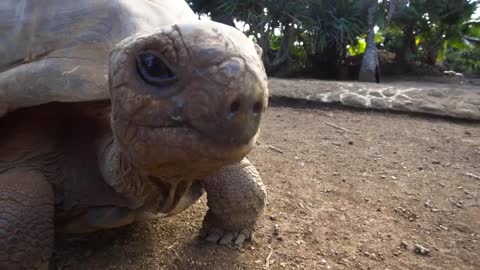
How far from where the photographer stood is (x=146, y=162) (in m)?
0.98

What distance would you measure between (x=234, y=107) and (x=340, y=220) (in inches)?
60.8

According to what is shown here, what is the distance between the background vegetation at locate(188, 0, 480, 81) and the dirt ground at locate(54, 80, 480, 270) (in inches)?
222

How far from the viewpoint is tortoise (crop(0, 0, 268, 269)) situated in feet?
2.77

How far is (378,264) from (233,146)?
1.22 meters

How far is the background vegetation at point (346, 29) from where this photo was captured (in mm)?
9156

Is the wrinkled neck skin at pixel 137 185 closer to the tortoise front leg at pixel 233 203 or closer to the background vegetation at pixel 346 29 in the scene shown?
the tortoise front leg at pixel 233 203

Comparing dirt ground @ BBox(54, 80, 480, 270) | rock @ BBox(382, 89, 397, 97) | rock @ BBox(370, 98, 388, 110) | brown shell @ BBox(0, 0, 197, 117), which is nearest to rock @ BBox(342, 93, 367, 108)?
rock @ BBox(370, 98, 388, 110)

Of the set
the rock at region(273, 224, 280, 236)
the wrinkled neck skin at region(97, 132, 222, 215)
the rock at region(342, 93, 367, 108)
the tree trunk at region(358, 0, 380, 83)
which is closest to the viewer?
the wrinkled neck skin at region(97, 132, 222, 215)

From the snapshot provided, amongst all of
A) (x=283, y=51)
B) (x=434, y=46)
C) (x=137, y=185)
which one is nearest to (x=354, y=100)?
(x=283, y=51)

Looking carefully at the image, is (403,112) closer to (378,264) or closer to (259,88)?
(378,264)

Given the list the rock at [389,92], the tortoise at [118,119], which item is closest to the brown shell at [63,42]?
the tortoise at [118,119]

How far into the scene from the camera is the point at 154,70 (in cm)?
89

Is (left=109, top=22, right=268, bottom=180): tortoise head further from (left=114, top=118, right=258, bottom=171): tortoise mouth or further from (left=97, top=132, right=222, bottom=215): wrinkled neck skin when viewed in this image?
(left=97, top=132, right=222, bottom=215): wrinkled neck skin

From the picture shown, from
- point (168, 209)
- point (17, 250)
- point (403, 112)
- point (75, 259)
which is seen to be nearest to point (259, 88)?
point (168, 209)
